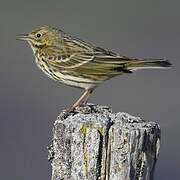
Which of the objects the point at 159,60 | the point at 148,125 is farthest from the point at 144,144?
the point at 159,60

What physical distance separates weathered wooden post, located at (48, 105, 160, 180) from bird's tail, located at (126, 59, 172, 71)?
1960 millimetres

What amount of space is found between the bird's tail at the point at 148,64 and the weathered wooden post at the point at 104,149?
77.2 inches

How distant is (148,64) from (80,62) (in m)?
1.10

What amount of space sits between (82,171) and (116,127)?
0.57 metres

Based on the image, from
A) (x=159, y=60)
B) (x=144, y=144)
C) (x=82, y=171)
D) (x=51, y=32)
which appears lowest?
(x=82, y=171)

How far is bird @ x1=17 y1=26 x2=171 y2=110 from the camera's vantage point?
7527 millimetres

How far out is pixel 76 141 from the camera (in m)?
5.11

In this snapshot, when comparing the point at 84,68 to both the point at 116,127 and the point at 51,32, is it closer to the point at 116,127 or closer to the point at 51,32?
the point at 51,32

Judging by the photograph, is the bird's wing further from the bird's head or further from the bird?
the bird's head

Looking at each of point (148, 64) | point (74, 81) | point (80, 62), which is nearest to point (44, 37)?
point (80, 62)

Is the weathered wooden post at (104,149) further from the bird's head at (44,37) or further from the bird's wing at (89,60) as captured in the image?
the bird's head at (44,37)

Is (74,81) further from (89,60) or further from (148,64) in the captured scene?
(148,64)

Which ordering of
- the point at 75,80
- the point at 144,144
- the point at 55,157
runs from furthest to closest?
the point at 75,80 < the point at 55,157 < the point at 144,144

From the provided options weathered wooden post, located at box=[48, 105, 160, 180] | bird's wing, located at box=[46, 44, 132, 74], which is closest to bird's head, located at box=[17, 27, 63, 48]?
bird's wing, located at box=[46, 44, 132, 74]
